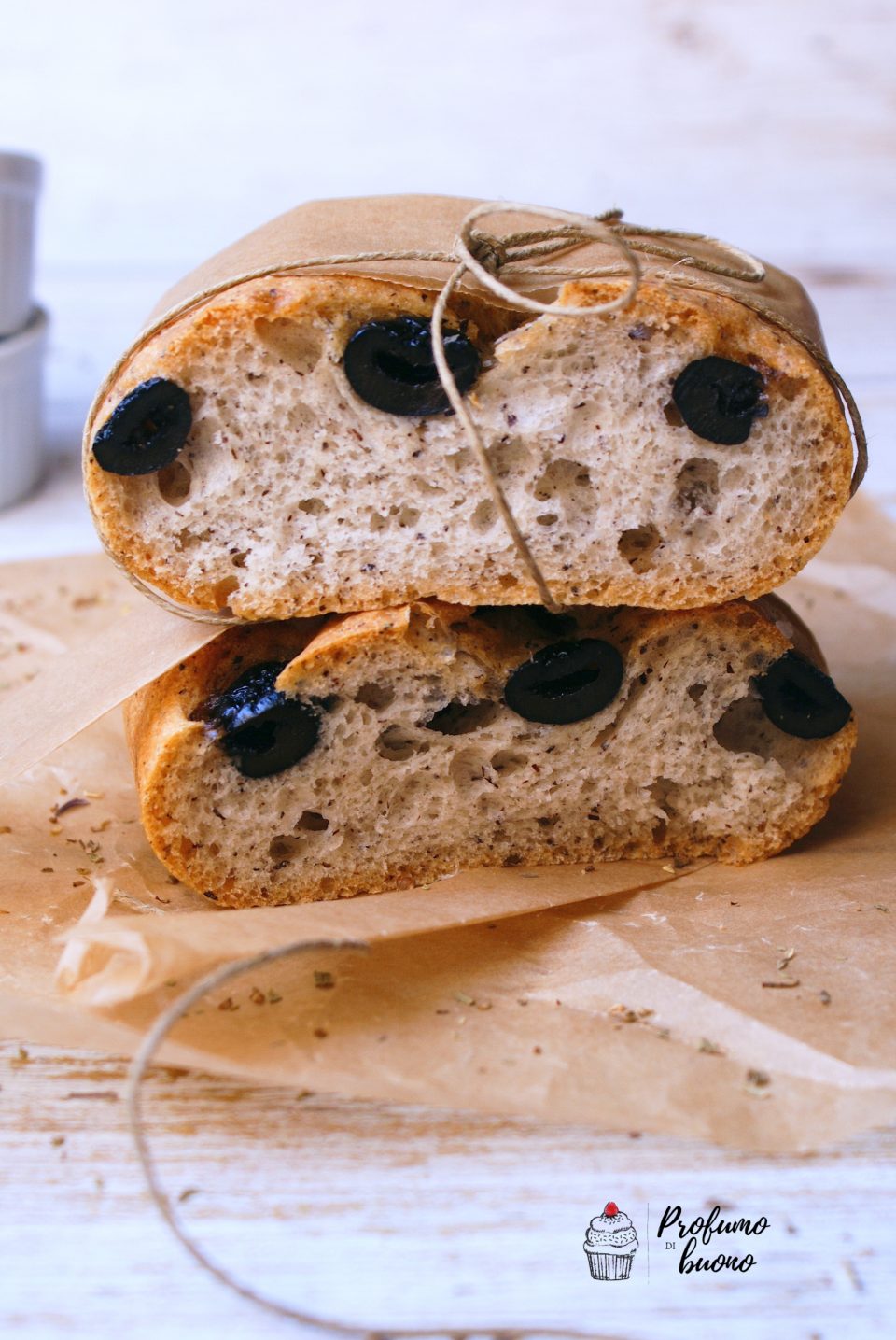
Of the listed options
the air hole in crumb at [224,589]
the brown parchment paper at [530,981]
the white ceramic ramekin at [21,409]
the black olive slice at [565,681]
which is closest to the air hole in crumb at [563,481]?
the black olive slice at [565,681]

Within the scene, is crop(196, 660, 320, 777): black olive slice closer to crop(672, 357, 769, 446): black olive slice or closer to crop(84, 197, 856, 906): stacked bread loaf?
crop(84, 197, 856, 906): stacked bread loaf

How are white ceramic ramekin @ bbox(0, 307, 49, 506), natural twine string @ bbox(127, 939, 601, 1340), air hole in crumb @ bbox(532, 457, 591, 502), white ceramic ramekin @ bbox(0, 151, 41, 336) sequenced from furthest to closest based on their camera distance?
white ceramic ramekin @ bbox(0, 307, 49, 506) → white ceramic ramekin @ bbox(0, 151, 41, 336) → air hole in crumb @ bbox(532, 457, 591, 502) → natural twine string @ bbox(127, 939, 601, 1340)

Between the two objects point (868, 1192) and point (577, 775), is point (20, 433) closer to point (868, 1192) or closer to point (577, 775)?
point (577, 775)

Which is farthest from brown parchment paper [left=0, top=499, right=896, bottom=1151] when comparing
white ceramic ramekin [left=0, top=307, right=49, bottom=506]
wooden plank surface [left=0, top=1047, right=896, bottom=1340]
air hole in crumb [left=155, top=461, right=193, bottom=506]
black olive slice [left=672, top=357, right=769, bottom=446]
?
white ceramic ramekin [left=0, top=307, right=49, bottom=506]

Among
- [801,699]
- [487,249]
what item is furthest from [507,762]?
[487,249]

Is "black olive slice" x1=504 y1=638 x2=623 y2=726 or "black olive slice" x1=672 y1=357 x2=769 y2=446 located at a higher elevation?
"black olive slice" x1=672 y1=357 x2=769 y2=446

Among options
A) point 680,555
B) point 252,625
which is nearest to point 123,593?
point 252,625
